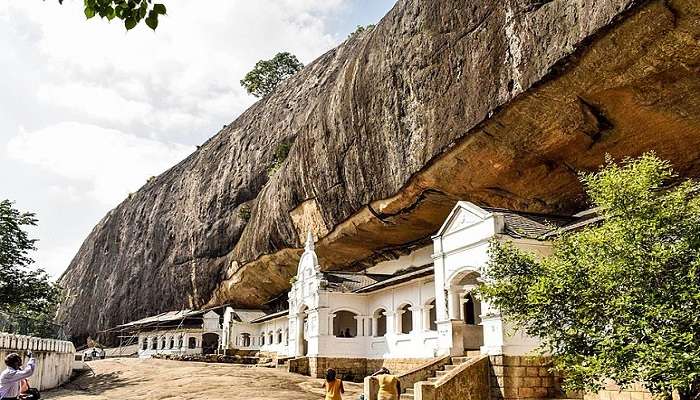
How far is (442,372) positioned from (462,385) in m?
1.62

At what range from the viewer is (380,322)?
25875mm

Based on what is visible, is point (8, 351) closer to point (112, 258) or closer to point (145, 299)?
point (145, 299)

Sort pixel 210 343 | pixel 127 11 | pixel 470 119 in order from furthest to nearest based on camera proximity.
Answer: pixel 210 343 < pixel 470 119 < pixel 127 11

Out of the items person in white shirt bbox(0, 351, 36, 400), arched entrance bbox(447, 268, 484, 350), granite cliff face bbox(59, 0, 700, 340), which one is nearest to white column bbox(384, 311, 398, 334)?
granite cliff face bbox(59, 0, 700, 340)

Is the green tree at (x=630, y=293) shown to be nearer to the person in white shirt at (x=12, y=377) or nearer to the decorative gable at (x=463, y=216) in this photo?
the decorative gable at (x=463, y=216)

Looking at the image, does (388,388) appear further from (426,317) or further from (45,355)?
(45,355)

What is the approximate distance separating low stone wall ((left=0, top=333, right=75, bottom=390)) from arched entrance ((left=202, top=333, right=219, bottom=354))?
1890 cm

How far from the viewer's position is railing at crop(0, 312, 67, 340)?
20844 mm

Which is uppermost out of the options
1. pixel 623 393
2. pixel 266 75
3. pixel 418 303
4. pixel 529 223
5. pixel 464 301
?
pixel 266 75

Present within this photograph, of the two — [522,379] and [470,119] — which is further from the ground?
[470,119]

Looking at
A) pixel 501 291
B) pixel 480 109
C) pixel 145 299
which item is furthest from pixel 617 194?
pixel 145 299

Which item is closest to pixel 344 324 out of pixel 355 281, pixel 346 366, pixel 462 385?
pixel 355 281

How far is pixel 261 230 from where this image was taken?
111ft

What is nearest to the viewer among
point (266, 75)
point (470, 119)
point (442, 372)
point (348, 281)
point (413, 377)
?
point (413, 377)
